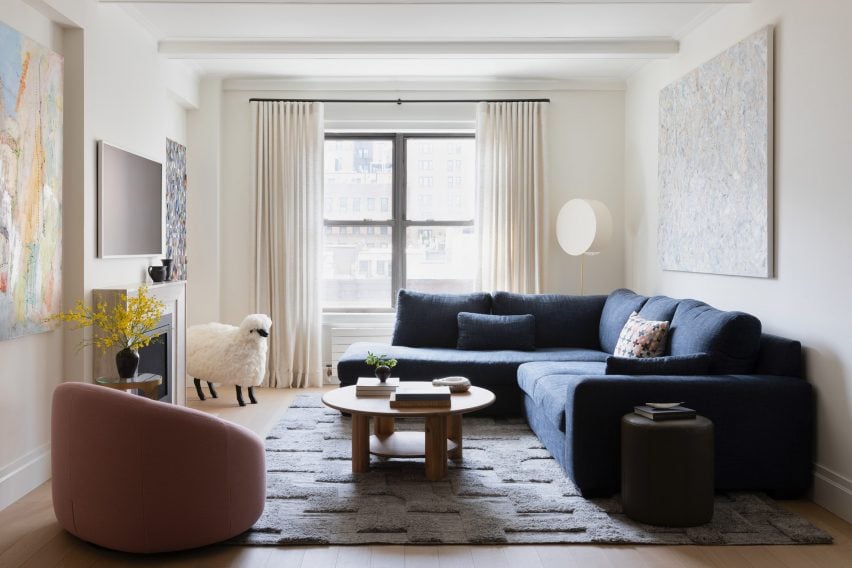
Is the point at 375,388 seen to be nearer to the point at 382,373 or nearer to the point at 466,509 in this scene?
the point at 382,373

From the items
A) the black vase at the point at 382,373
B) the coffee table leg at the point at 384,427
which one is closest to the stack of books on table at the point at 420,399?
the black vase at the point at 382,373

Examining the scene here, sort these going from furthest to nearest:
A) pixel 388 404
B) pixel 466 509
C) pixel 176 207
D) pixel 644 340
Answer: pixel 176 207, pixel 644 340, pixel 388 404, pixel 466 509

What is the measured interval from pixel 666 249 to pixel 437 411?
8.21ft

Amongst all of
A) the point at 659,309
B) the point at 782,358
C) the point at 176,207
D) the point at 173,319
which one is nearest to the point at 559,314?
the point at 659,309

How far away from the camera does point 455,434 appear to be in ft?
13.2

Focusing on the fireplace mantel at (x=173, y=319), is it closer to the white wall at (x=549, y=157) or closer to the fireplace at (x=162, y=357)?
the fireplace at (x=162, y=357)

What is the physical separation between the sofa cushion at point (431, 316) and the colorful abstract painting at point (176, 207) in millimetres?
1732

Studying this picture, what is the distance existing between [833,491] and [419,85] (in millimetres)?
4374

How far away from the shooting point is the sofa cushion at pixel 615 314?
503 centimetres

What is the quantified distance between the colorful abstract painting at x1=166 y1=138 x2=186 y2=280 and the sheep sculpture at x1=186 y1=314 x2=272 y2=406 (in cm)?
57

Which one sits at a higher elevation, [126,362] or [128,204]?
[128,204]

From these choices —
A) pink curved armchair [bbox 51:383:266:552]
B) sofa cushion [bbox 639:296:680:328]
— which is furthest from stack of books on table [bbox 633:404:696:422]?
pink curved armchair [bbox 51:383:266:552]

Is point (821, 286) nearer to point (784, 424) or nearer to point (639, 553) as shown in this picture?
point (784, 424)

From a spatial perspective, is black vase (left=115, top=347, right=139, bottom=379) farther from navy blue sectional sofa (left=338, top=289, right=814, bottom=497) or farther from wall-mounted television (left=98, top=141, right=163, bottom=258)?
navy blue sectional sofa (left=338, top=289, right=814, bottom=497)
